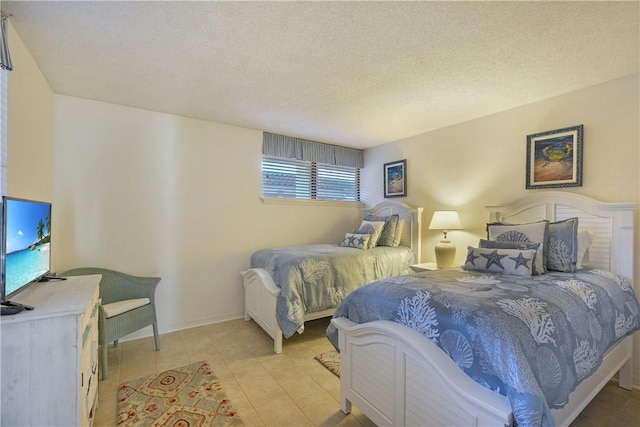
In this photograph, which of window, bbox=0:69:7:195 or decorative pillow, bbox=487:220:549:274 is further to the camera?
decorative pillow, bbox=487:220:549:274

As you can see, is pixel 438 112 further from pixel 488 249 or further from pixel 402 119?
pixel 488 249

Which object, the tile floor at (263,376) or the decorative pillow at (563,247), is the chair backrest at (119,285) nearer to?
the tile floor at (263,376)

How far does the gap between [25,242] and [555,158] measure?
13.0 ft

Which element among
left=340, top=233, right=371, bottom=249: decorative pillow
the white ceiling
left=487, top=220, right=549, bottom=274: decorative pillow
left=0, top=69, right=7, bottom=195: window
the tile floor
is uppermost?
the white ceiling

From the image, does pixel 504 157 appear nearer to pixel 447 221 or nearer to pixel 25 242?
pixel 447 221

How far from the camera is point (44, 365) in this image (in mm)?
1201

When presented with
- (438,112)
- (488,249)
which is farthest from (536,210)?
(438,112)

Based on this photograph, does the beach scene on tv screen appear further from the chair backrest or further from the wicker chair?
the chair backrest

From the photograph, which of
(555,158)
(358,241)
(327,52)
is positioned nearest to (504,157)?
(555,158)

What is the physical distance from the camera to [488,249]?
230 cm

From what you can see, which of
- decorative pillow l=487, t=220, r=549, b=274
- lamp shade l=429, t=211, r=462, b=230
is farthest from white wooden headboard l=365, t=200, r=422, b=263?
decorative pillow l=487, t=220, r=549, b=274

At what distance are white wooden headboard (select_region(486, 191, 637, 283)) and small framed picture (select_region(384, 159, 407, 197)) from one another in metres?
1.59

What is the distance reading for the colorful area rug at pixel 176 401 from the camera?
177cm

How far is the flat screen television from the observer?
1.26 meters
